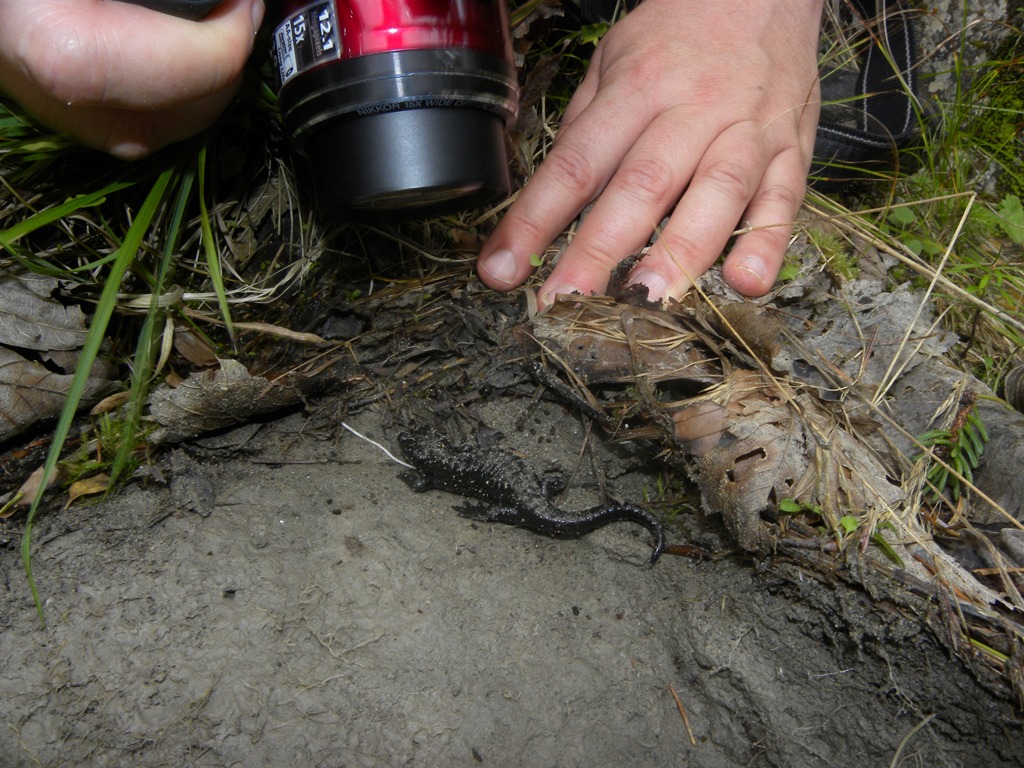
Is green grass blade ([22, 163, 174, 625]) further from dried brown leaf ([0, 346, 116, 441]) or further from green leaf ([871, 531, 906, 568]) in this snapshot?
green leaf ([871, 531, 906, 568])

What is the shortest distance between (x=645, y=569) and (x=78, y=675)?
4.15 feet

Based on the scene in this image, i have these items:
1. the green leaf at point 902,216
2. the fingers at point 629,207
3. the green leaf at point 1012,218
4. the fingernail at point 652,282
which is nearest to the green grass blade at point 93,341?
the fingers at point 629,207

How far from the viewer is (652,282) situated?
6.32 ft

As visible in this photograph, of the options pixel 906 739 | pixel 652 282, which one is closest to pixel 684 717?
pixel 906 739

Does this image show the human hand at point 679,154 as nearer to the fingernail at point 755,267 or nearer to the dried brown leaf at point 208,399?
the fingernail at point 755,267

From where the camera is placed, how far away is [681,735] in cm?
155

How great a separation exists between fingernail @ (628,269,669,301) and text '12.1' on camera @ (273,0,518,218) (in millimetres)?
587

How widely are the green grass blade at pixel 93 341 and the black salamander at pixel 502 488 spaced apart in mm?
745

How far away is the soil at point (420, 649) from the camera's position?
1.45 m

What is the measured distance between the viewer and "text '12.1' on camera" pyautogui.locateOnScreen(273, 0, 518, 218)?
1.42 meters

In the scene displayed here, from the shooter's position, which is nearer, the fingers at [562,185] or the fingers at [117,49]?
the fingers at [117,49]

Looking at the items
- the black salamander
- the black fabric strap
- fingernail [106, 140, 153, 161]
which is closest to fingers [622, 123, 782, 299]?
the black fabric strap

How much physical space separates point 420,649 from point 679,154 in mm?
1560

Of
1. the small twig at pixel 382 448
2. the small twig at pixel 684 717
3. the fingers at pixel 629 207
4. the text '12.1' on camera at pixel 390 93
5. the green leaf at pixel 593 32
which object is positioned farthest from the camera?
the green leaf at pixel 593 32
